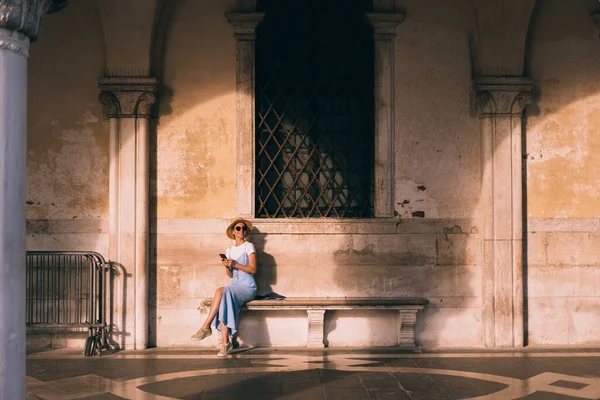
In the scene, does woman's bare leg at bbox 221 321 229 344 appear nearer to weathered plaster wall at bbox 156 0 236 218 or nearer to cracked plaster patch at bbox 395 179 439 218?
weathered plaster wall at bbox 156 0 236 218

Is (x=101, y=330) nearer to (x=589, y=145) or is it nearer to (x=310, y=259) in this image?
(x=310, y=259)

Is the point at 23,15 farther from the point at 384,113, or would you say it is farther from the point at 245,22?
the point at 384,113

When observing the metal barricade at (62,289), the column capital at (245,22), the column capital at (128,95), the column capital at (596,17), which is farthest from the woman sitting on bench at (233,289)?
Answer: the column capital at (596,17)

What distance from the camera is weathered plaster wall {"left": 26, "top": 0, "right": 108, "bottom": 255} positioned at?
395 inches

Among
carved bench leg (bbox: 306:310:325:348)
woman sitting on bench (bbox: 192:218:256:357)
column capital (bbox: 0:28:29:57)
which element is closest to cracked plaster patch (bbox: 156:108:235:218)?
woman sitting on bench (bbox: 192:218:256:357)

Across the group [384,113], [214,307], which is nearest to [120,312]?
[214,307]

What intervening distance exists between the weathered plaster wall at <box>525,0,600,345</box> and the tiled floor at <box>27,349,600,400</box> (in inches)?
24.9

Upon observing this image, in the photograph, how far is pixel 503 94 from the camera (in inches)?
392

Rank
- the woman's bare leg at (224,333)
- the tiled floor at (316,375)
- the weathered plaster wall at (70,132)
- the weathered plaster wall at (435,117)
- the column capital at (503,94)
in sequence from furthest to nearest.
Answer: the weathered plaster wall at (435,117) < the weathered plaster wall at (70,132) < the column capital at (503,94) < the woman's bare leg at (224,333) < the tiled floor at (316,375)

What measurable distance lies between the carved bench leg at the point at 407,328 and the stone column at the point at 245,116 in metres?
2.22

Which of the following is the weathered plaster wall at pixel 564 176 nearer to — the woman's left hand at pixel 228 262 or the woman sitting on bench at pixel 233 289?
the woman sitting on bench at pixel 233 289

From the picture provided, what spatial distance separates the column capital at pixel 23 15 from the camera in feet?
17.6

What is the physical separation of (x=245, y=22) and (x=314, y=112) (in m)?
1.40

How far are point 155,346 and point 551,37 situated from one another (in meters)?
6.25
